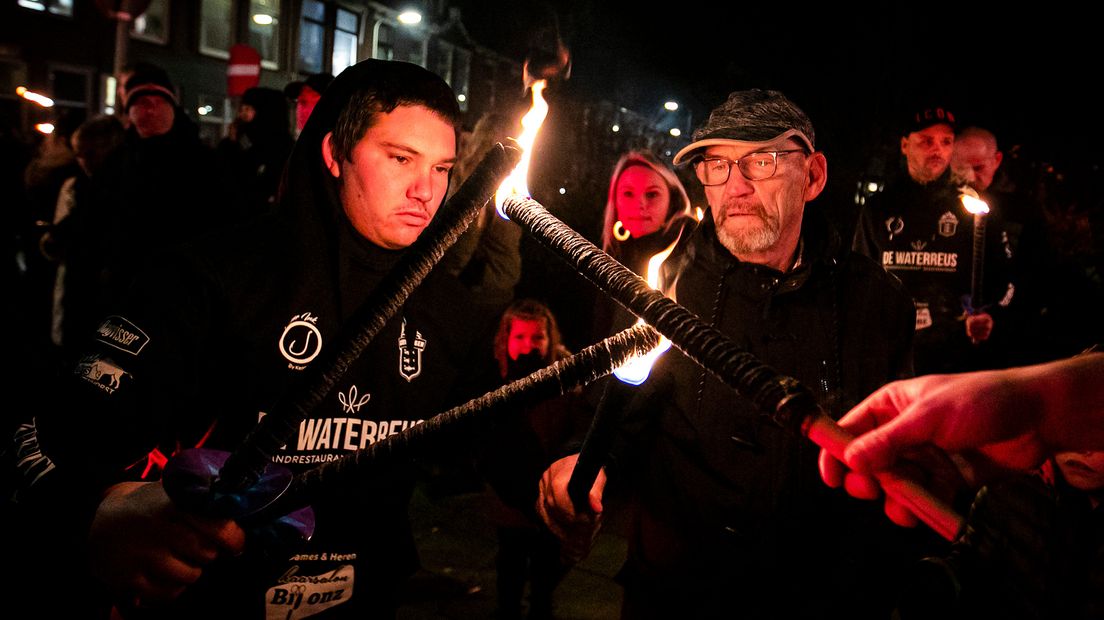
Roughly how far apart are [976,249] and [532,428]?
4724 mm

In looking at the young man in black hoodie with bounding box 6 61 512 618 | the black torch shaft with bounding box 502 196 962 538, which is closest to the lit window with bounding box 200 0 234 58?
the young man in black hoodie with bounding box 6 61 512 618

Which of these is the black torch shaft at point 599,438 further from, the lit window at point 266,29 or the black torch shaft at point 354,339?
the lit window at point 266,29

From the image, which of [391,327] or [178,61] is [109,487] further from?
[178,61]

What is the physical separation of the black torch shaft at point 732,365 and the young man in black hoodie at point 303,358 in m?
1.14

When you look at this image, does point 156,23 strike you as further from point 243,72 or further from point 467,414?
point 467,414

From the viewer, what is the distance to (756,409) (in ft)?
9.86

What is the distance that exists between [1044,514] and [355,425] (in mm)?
2044

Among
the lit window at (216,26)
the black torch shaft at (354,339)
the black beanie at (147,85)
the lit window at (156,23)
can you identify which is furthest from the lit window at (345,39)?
the black torch shaft at (354,339)

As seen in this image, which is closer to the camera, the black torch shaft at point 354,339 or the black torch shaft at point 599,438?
the black torch shaft at point 354,339

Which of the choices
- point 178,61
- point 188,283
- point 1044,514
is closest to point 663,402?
point 1044,514

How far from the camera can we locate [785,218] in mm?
3354

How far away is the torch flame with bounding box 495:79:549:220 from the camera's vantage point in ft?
5.93

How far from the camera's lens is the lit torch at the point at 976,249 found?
6113 millimetres

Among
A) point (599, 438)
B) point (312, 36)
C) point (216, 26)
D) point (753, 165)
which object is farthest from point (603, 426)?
point (312, 36)
